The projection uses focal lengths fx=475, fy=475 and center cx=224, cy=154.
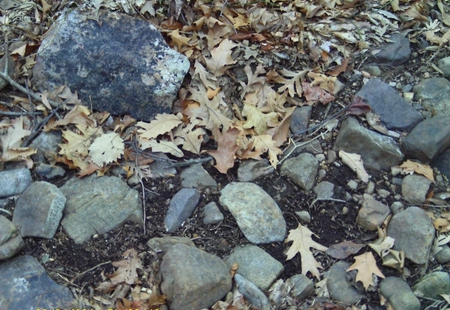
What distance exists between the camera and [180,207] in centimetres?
312

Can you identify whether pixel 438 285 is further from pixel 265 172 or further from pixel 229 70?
pixel 229 70

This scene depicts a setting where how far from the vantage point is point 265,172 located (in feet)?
11.0

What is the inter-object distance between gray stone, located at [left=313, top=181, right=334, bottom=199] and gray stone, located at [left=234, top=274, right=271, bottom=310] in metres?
0.81

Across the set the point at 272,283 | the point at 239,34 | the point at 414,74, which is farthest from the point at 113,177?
the point at 414,74

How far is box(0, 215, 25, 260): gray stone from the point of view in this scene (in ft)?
8.98

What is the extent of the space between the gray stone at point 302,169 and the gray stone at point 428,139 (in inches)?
27.0

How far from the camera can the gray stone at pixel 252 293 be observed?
2.79 m

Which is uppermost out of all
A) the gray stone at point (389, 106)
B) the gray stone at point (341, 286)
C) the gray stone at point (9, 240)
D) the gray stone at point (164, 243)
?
the gray stone at point (389, 106)

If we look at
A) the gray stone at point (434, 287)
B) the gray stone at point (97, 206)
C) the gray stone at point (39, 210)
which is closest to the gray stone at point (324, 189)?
the gray stone at point (434, 287)

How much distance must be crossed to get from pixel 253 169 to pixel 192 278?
0.96 m

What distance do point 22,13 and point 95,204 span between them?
1.93 metres

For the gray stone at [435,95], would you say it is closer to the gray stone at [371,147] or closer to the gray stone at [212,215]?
the gray stone at [371,147]

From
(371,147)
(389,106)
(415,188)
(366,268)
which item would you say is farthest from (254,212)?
(389,106)

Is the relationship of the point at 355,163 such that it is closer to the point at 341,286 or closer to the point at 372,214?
the point at 372,214
